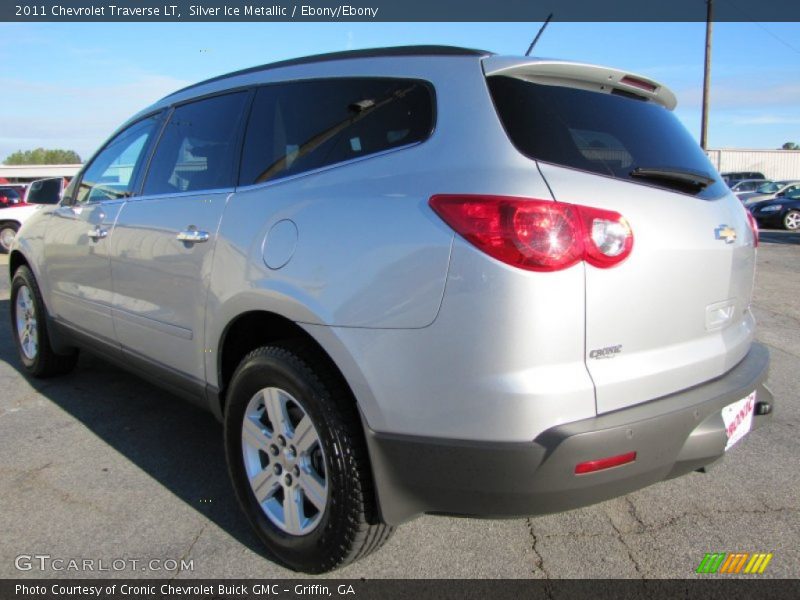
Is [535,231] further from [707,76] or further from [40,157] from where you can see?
[40,157]

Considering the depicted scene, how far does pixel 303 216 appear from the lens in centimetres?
230

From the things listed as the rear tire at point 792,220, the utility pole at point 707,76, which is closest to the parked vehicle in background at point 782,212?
the rear tire at point 792,220

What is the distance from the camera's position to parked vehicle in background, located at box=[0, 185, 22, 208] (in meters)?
14.5

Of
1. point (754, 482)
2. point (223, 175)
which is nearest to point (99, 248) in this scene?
point (223, 175)

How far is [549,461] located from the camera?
6.02 feet

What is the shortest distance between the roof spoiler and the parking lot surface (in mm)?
821

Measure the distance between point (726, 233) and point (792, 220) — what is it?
70.3ft

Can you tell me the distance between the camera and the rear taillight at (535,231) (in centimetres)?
183

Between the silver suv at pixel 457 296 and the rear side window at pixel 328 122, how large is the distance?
0.01m

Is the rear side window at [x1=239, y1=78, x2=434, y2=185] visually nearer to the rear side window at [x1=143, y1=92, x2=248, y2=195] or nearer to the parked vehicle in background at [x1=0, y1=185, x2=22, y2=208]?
the rear side window at [x1=143, y1=92, x2=248, y2=195]

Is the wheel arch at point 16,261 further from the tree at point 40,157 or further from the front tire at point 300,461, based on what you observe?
the tree at point 40,157

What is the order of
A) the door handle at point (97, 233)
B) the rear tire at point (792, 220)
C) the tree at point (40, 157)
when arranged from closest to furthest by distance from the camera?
the door handle at point (97, 233)
the rear tire at point (792, 220)
the tree at point (40, 157)

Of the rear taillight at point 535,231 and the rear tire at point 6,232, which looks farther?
the rear tire at point 6,232

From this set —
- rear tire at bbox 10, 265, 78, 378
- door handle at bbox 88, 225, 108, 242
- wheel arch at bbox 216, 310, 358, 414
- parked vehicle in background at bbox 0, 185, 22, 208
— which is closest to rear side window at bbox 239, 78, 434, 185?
wheel arch at bbox 216, 310, 358, 414
